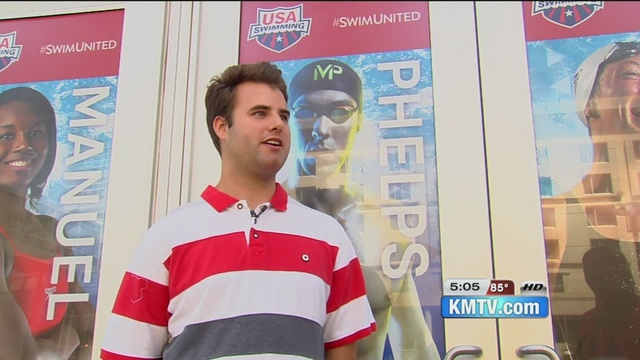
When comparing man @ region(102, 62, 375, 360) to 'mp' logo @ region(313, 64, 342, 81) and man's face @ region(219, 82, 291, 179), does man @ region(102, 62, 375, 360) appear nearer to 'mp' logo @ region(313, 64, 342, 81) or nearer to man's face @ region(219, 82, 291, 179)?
man's face @ region(219, 82, 291, 179)

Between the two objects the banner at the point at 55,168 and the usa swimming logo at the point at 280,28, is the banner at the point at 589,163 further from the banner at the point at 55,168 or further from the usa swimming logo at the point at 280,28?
the banner at the point at 55,168

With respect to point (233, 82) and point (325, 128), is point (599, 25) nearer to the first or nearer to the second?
point (325, 128)

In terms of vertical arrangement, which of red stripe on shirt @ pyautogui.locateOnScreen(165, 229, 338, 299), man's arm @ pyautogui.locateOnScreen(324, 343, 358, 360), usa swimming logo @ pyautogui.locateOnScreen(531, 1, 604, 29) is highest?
usa swimming logo @ pyautogui.locateOnScreen(531, 1, 604, 29)

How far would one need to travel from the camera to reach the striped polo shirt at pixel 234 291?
3.82ft

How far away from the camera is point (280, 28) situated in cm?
173

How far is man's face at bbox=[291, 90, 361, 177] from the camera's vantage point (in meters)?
1.60

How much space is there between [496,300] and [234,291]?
0.68 m

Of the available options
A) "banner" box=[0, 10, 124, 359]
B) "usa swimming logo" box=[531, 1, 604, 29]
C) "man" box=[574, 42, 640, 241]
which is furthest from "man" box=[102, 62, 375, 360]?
"usa swimming logo" box=[531, 1, 604, 29]

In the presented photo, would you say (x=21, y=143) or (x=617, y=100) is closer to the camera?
(x=617, y=100)

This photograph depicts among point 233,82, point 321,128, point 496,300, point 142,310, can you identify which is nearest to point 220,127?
point 233,82

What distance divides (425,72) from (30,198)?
1173 millimetres

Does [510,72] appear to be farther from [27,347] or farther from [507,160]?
[27,347]

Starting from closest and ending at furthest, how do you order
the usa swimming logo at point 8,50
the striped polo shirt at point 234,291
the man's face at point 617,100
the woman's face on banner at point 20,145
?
the striped polo shirt at point 234,291
the man's face at point 617,100
the woman's face on banner at point 20,145
the usa swimming logo at point 8,50

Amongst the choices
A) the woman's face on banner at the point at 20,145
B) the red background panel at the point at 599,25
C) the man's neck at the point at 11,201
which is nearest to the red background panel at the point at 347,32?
the red background panel at the point at 599,25
